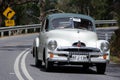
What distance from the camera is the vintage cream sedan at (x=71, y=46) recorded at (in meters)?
15.6

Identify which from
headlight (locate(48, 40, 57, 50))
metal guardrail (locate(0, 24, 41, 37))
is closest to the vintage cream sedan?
headlight (locate(48, 40, 57, 50))

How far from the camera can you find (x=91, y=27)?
17328 mm

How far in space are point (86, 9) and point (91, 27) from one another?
229 ft

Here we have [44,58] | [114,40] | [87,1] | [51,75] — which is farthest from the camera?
[87,1]

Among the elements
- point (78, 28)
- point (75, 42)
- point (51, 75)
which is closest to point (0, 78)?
point (51, 75)

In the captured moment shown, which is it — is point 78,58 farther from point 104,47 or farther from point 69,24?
point 69,24

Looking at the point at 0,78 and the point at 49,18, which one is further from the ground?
the point at 49,18

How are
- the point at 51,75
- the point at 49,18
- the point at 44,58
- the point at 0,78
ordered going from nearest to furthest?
the point at 0,78, the point at 51,75, the point at 44,58, the point at 49,18

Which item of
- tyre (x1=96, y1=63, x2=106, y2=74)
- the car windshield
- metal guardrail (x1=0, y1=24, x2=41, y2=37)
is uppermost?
the car windshield

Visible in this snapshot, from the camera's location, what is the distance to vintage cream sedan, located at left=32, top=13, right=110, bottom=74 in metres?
15.6

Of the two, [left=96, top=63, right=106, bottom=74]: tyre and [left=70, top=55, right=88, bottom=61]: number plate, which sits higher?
[left=70, top=55, right=88, bottom=61]: number plate

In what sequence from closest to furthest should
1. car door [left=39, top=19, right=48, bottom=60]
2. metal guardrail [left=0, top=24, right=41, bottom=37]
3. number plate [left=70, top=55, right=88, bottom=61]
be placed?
1. number plate [left=70, top=55, right=88, bottom=61]
2. car door [left=39, top=19, right=48, bottom=60]
3. metal guardrail [left=0, top=24, right=41, bottom=37]

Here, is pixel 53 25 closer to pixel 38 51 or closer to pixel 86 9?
pixel 38 51

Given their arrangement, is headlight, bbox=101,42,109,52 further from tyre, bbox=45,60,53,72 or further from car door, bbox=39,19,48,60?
car door, bbox=39,19,48,60
